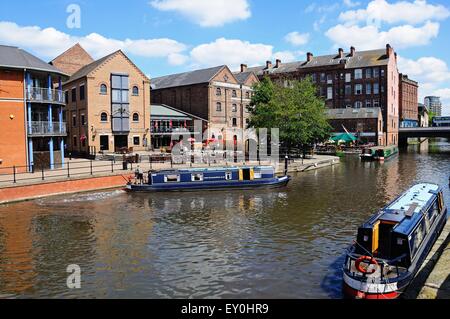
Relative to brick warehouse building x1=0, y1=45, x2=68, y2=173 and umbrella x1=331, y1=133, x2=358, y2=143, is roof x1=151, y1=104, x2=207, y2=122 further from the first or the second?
umbrella x1=331, y1=133, x2=358, y2=143

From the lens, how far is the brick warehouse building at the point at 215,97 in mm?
63594

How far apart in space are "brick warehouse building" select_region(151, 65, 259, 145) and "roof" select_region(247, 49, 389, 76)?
25230 millimetres

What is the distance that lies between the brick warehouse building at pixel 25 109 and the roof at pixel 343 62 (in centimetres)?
6632

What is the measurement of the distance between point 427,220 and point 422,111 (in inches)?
5026

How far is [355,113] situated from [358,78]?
35.6 feet

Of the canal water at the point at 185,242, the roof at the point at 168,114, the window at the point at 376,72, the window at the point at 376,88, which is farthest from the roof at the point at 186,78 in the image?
the canal water at the point at 185,242

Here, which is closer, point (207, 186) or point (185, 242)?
point (185, 242)

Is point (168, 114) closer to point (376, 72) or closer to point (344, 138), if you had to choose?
point (344, 138)

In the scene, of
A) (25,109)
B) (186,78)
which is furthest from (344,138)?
(25,109)

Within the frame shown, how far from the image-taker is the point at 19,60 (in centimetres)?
3184

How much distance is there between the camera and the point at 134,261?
15.2m
